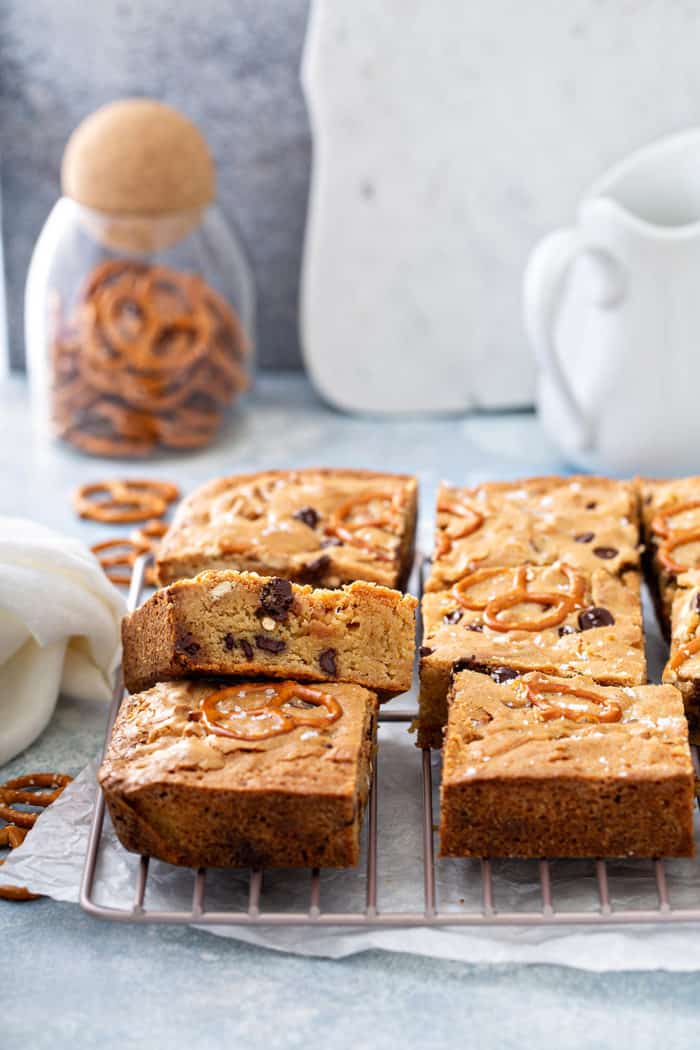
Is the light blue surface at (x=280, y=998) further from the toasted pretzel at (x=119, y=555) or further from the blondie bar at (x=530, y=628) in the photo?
the toasted pretzel at (x=119, y=555)

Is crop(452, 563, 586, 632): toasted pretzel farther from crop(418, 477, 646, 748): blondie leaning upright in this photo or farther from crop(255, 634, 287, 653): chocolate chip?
crop(255, 634, 287, 653): chocolate chip

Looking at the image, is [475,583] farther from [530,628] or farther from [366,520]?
[366,520]

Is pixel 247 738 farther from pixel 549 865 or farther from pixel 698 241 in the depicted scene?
pixel 698 241

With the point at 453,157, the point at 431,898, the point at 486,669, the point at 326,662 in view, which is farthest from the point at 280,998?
the point at 453,157

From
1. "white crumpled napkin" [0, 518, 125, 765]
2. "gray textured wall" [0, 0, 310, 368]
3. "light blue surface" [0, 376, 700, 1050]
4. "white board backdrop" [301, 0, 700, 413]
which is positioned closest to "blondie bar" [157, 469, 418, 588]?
"white crumpled napkin" [0, 518, 125, 765]

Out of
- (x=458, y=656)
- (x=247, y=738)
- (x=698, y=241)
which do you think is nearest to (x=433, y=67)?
(x=698, y=241)
